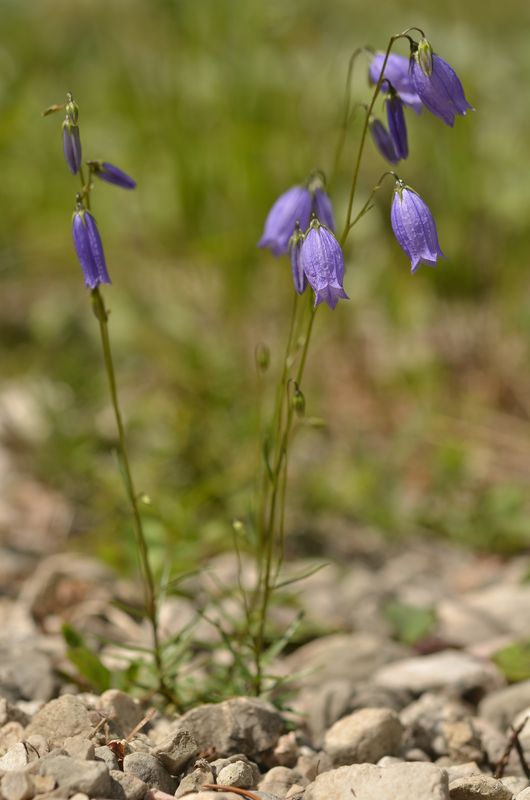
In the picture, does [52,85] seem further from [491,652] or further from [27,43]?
[491,652]

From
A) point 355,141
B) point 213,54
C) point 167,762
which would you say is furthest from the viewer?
point 355,141

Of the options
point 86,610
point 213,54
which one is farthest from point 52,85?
point 86,610

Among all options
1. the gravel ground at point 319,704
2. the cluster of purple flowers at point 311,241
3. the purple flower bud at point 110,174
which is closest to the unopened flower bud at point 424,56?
the cluster of purple flowers at point 311,241

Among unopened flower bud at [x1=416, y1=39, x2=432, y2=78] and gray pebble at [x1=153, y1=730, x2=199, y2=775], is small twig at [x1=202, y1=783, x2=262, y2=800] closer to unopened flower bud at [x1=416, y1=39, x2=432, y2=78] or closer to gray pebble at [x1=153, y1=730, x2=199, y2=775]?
gray pebble at [x1=153, y1=730, x2=199, y2=775]

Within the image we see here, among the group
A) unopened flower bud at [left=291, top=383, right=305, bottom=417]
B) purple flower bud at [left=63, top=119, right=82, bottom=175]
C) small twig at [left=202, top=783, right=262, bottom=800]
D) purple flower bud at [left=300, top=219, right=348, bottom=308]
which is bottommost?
small twig at [left=202, top=783, right=262, bottom=800]

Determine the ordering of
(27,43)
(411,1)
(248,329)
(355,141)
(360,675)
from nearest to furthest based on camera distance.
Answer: (360,675), (248,329), (355,141), (27,43), (411,1)

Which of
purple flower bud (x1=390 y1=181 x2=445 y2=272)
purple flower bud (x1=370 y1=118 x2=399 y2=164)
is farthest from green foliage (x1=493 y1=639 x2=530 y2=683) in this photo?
purple flower bud (x1=370 y1=118 x2=399 y2=164)

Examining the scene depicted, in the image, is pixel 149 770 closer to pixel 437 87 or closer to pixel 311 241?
pixel 311 241

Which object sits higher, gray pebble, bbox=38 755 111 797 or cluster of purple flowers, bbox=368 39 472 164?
cluster of purple flowers, bbox=368 39 472 164
